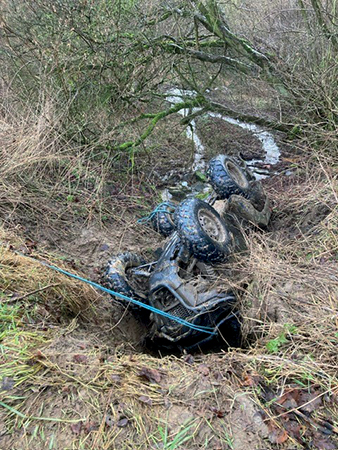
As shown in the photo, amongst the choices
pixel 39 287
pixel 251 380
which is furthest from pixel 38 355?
pixel 251 380

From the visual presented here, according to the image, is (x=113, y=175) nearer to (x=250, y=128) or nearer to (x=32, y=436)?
(x=250, y=128)

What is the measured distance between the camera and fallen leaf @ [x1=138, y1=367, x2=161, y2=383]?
2.80 m

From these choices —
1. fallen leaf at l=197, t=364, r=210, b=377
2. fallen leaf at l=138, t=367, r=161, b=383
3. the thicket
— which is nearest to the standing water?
the thicket

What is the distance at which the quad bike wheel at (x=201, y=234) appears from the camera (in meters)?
3.90

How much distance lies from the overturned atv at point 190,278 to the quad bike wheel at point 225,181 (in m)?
0.41

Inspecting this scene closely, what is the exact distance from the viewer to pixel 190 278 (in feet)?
13.4

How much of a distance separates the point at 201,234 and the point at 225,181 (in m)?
1.57

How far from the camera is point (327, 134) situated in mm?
5777

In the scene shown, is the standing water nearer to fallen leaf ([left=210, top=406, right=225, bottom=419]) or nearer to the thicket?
the thicket

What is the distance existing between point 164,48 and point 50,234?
389 cm

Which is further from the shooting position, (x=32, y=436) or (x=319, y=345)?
(x=319, y=345)

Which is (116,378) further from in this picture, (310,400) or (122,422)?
(310,400)

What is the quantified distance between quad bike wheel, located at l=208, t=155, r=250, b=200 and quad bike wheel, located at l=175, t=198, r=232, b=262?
1.00 meters

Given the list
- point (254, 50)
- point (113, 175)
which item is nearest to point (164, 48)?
point (254, 50)
